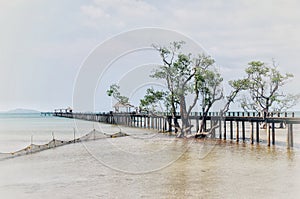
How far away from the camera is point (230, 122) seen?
30.5m

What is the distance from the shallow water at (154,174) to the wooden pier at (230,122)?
272 centimetres

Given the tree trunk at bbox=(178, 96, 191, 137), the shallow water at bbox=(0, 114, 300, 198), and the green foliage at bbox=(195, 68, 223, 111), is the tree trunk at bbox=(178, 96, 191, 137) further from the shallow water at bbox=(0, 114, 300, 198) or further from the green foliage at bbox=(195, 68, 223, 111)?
the shallow water at bbox=(0, 114, 300, 198)

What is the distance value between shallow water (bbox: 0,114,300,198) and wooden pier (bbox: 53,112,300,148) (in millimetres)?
2722

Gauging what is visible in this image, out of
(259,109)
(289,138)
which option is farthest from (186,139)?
(259,109)

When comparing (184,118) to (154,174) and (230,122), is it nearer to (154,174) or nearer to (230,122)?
(230,122)

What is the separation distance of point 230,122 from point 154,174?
57.1 feet

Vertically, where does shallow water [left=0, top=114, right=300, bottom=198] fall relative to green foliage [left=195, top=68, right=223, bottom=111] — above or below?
below

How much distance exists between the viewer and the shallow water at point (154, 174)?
37.2 feet

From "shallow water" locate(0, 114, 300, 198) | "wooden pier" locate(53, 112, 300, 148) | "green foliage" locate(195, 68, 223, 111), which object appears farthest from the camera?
"green foliage" locate(195, 68, 223, 111)

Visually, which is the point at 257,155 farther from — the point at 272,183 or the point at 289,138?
the point at 272,183

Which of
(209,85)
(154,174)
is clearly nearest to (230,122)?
(209,85)

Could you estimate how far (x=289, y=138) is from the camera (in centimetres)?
2211

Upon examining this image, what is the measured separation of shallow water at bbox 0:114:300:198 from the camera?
37.2 ft

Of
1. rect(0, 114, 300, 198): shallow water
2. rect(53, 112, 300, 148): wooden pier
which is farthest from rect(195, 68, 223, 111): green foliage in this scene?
rect(0, 114, 300, 198): shallow water
